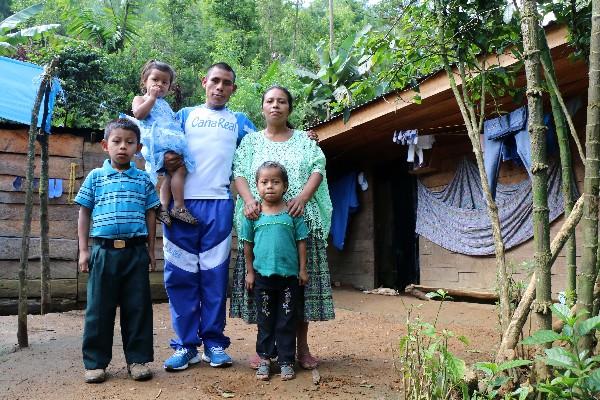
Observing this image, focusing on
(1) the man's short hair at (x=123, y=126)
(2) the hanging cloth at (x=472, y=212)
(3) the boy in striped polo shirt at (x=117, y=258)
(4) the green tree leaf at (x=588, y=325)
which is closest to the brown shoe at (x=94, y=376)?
(3) the boy in striped polo shirt at (x=117, y=258)

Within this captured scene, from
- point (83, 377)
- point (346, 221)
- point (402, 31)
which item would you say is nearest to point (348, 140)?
point (346, 221)

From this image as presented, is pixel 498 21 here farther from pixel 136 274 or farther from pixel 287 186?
pixel 136 274

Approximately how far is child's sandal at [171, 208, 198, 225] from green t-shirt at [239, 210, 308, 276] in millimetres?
386

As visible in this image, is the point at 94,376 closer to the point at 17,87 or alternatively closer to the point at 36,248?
the point at 17,87

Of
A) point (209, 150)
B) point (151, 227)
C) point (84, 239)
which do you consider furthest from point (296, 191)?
point (84, 239)

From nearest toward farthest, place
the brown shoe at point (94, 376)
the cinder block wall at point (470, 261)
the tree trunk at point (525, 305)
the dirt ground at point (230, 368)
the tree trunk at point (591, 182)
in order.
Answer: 1. the tree trunk at point (591, 182)
2. the tree trunk at point (525, 305)
3. the dirt ground at point (230, 368)
4. the brown shoe at point (94, 376)
5. the cinder block wall at point (470, 261)

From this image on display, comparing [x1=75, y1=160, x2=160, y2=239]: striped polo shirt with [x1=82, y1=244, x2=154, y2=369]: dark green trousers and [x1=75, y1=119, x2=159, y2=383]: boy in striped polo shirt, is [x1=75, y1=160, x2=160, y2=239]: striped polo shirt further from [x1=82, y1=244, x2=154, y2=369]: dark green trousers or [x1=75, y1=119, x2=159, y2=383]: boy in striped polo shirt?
[x1=82, y1=244, x2=154, y2=369]: dark green trousers

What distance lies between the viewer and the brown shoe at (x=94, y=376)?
2.82m

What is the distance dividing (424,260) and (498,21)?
217 inches

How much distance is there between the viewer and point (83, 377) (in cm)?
296

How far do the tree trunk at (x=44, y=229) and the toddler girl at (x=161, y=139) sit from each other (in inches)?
77.2

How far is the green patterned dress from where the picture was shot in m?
3.05

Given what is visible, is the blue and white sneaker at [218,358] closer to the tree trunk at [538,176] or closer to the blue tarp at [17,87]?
the tree trunk at [538,176]

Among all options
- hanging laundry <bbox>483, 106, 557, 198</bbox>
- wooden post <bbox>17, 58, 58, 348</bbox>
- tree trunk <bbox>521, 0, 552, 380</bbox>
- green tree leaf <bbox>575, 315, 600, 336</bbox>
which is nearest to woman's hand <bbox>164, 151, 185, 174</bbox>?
wooden post <bbox>17, 58, 58, 348</bbox>
